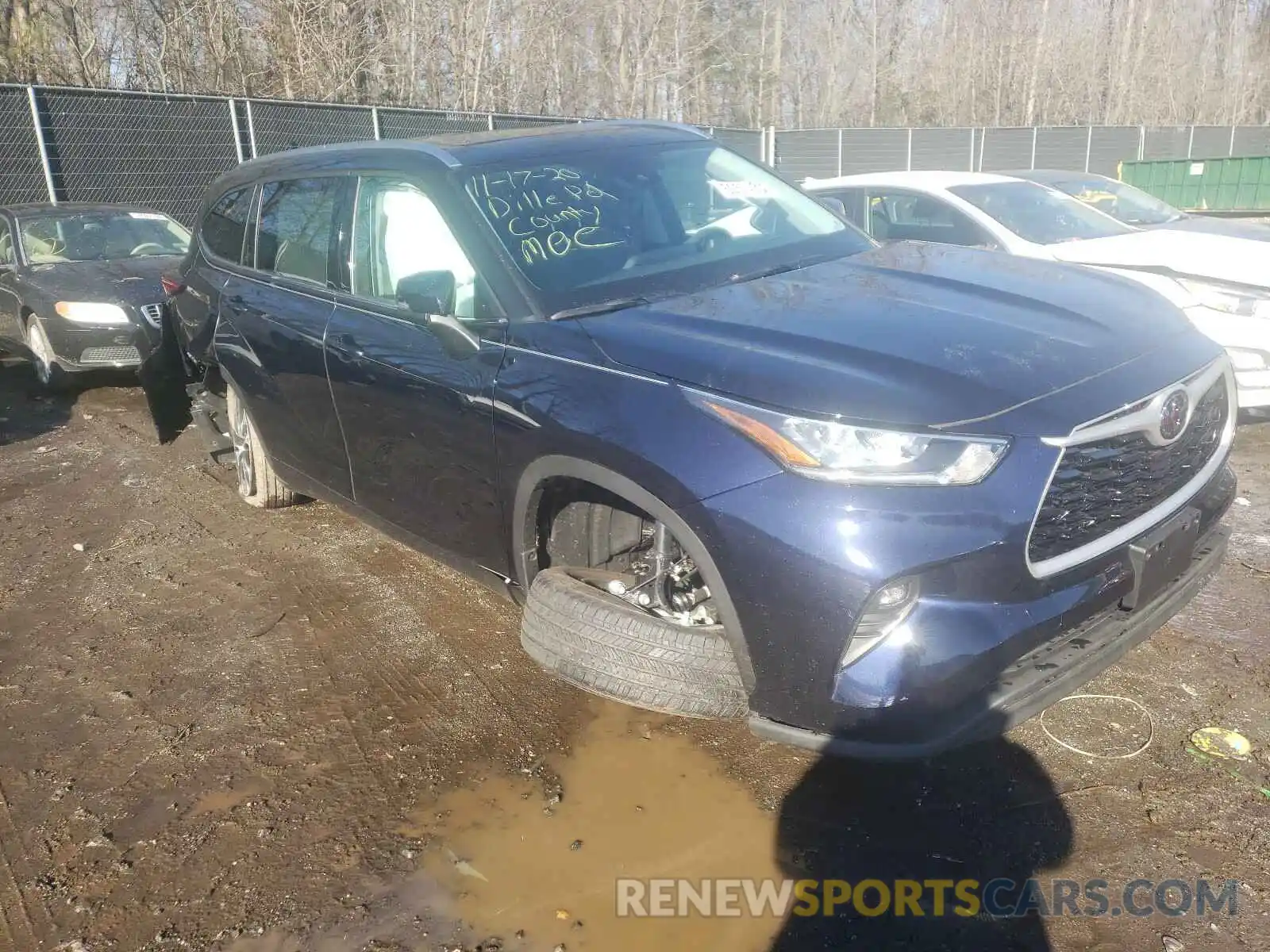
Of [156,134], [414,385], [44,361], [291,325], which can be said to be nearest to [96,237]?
[44,361]

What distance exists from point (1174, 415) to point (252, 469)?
4.40m

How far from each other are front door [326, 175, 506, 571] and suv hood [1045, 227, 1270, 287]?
4.39 m

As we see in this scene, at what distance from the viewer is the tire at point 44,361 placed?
826 centimetres

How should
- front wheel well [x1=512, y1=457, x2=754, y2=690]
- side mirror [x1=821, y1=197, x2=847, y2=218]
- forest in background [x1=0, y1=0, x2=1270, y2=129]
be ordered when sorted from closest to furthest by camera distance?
front wheel well [x1=512, y1=457, x2=754, y2=690], side mirror [x1=821, y1=197, x2=847, y2=218], forest in background [x1=0, y1=0, x2=1270, y2=129]

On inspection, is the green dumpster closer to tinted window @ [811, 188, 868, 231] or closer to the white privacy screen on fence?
the white privacy screen on fence

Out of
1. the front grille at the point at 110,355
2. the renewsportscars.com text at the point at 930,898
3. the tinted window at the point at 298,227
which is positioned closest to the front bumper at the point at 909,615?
the renewsportscars.com text at the point at 930,898

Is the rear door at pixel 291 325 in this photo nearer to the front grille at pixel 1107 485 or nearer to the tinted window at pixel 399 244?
the tinted window at pixel 399 244

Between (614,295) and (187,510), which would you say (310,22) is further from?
(614,295)

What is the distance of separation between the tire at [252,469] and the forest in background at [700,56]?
14.8 metres

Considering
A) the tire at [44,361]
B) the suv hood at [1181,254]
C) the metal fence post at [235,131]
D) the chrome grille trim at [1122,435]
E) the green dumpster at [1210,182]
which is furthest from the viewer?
the green dumpster at [1210,182]

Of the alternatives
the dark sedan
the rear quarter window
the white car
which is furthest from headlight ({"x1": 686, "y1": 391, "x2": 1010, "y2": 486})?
the dark sedan

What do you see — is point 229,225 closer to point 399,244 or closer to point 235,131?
point 399,244

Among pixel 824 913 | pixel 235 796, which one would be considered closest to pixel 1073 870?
pixel 824 913

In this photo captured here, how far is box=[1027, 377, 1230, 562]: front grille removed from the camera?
2.44 m
